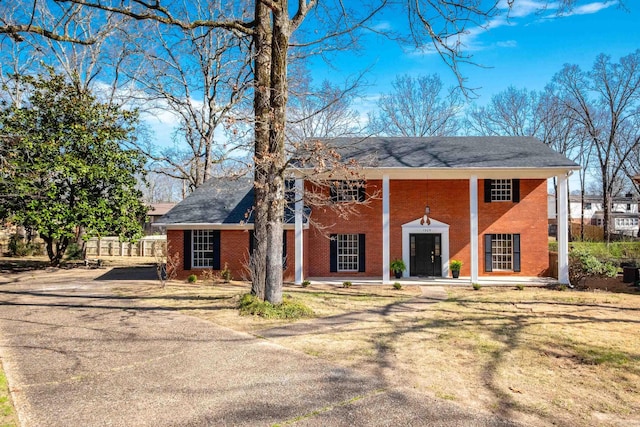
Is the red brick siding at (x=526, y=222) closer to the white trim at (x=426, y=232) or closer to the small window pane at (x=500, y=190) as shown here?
the small window pane at (x=500, y=190)

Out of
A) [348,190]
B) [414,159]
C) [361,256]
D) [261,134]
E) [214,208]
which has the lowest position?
[361,256]

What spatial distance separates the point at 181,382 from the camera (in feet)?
20.8

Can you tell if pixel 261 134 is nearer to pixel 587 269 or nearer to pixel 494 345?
pixel 494 345

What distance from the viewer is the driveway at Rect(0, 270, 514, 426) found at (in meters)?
5.18

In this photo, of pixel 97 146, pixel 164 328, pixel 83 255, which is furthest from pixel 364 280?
pixel 83 255

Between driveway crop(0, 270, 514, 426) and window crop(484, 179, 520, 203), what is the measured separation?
13746mm

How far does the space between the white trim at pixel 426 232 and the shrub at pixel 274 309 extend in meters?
8.52

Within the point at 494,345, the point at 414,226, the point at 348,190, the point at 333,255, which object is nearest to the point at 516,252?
the point at 414,226

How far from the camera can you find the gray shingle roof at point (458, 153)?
55.7 feet

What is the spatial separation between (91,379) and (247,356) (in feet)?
7.95

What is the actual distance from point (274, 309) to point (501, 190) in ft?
41.3

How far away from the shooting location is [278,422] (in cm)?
504

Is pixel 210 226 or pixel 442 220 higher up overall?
pixel 442 220

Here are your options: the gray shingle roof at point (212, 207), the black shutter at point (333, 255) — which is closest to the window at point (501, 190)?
the black shutter at point (333, 255)
